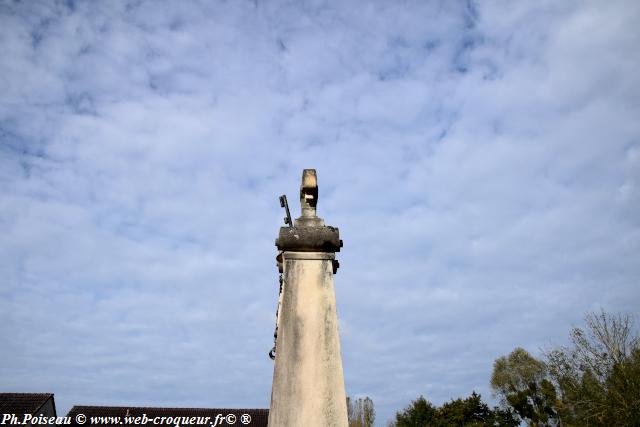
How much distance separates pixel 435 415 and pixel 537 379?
34.6 feet

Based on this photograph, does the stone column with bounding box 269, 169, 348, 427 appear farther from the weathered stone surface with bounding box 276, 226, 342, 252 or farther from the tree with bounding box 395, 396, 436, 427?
the tree with bounding box 395, 396, 436, 427

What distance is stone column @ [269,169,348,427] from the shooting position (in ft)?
11.2

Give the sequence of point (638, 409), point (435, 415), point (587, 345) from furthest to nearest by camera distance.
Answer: point (435, 415), point (587, 345), point (638, 409)

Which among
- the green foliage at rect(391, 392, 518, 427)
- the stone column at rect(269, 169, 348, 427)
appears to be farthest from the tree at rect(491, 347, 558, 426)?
the stone column at rect(269, 169, 348, 427)

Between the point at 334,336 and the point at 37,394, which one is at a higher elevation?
the point at 37,394

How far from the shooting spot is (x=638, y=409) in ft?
58.6

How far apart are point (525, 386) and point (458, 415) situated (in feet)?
25.5

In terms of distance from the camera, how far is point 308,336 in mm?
3650

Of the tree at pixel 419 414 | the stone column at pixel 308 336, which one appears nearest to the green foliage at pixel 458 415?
the tree at pixel 419 414

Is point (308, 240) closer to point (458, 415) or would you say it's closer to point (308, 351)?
point (308, 351)

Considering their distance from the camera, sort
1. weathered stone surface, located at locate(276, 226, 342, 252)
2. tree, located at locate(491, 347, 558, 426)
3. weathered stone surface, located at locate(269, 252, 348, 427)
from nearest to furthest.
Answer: weathered stone surface, located at locate(269, 252, 348, 427) → weathered stone surface, located at locate(276, 226, 342, 252) → tree, located at locate(491, 347, 558, 426)

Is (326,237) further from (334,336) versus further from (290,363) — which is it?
(290,363)

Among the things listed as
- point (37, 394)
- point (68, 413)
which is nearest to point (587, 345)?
point (37, 394)

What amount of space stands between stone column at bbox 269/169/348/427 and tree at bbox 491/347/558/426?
4206cm
